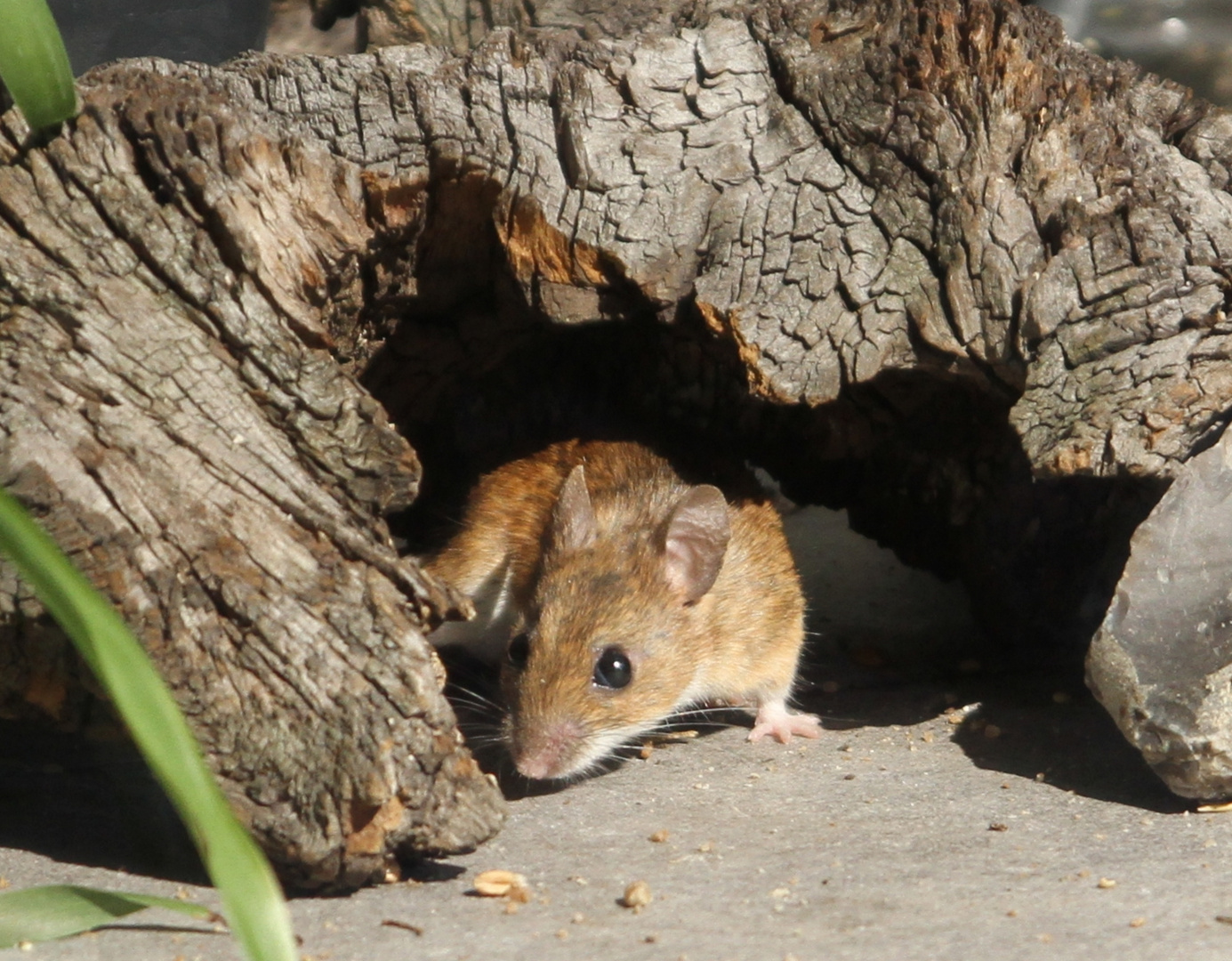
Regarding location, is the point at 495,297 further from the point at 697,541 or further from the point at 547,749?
the point at 547,749

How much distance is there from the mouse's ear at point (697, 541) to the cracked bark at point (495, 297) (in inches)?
21.3

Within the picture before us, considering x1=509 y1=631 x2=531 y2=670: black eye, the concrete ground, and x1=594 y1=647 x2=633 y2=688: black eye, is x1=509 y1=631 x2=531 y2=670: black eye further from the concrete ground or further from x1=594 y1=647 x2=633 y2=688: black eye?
the concrete ground

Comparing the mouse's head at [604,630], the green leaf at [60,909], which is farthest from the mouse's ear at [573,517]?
the green leaf at [60,909]

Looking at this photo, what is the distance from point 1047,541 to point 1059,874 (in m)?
2.11

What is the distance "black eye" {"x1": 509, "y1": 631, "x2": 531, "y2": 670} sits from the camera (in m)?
4.83

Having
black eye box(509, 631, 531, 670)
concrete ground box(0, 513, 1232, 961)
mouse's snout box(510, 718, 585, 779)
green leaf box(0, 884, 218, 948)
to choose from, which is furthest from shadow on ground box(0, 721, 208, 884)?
black eye box(509, 631, 531, 670)

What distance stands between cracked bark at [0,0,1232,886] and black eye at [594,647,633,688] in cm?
114

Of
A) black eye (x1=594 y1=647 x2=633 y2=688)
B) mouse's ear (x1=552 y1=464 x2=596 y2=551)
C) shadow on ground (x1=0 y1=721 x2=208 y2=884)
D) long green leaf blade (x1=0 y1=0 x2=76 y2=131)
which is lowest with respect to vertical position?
shadow on ground (x1=0 y1=721 x2=208 y2=884)

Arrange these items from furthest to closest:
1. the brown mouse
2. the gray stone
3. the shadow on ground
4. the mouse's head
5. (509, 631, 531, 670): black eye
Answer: (509, 631, 531, 670): black eye
the brown mouse
the mouse's head
the gray stone
the shadow on ground

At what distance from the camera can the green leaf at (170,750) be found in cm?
188

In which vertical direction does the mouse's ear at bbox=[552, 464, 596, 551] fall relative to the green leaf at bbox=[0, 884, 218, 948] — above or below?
above

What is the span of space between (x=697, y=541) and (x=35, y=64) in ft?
8.95

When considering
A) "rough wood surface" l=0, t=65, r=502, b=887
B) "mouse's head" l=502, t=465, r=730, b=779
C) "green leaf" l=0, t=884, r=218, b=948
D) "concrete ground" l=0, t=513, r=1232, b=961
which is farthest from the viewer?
"mouse's head" l=502, t=465, r=730, b=779

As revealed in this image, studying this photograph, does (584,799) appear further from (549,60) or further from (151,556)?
(549,60)
